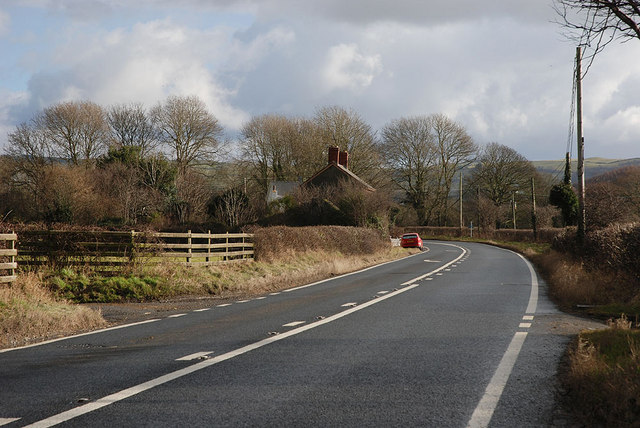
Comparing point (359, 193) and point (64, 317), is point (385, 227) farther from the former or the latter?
point (64, 317)

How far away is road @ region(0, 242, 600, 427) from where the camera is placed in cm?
481

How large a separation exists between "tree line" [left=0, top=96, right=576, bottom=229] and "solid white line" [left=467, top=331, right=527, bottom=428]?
72.0 ft

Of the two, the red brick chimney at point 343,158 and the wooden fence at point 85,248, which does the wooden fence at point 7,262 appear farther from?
the red brick chimney at point 343,158

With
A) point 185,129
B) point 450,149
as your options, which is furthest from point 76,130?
point 450,149

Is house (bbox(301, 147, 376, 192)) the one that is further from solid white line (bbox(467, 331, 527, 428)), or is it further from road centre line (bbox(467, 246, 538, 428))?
solid white line (bbox(467, 331, 527, 428))

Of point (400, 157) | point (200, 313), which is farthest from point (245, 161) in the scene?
point (200, 313)

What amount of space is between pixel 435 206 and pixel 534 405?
76310mm

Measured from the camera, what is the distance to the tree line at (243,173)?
42625 mm

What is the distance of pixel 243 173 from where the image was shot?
222 feet

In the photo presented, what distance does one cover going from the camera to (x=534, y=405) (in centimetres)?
511

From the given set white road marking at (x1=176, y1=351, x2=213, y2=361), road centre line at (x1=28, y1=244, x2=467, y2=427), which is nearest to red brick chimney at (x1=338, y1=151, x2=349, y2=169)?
road centre line at (x1=28, y1=244, x2=467, y2=427)

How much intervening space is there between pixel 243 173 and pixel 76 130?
1939 centimetres

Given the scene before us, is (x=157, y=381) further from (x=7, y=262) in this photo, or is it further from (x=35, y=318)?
(x=7, y=262)

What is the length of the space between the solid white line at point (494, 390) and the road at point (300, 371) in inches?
0.6
